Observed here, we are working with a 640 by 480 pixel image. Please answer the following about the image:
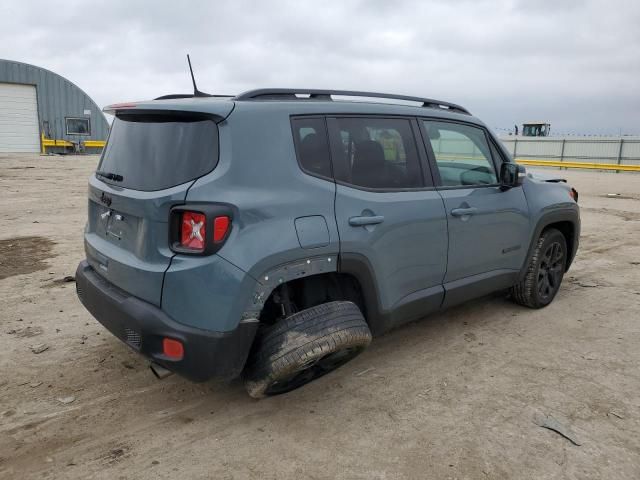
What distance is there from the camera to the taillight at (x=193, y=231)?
247 centimetres

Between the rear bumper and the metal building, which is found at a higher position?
the metal building

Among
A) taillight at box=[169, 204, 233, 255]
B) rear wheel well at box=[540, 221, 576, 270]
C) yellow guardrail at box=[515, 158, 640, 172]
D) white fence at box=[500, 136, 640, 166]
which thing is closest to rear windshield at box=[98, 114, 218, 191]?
taillight at box=[169, 204, 233, 255]

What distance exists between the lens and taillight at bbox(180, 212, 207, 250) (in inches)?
97.3

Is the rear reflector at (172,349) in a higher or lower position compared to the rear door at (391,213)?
lower

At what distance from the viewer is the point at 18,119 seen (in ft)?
94.1

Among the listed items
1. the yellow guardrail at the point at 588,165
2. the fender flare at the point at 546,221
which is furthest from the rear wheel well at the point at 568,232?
the yellow guardrail at the point at 588,165

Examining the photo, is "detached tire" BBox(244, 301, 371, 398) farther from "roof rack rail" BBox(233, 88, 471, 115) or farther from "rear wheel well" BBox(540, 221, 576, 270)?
"rear wheel well" BBox(540, 221, 576, 270)

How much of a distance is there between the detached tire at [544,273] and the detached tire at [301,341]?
7.74 ft

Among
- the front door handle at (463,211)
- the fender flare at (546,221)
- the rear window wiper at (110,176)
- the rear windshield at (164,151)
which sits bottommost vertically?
the fender flare at (546,221)

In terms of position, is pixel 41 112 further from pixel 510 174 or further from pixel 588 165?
pixel 510 174

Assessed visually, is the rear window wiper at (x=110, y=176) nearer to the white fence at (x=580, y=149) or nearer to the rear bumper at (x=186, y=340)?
the rear bumper at (x=186, y=340)

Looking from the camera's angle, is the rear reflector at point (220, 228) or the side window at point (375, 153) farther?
the side window at point (375, 153)

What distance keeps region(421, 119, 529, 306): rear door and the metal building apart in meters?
30.8

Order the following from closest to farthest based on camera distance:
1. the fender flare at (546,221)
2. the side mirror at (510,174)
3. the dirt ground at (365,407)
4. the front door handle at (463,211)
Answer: the dirt ground at (365,407) < the front door handle at (463,211) < the side mirror at (510,174) < the fender flare at (546,221)
